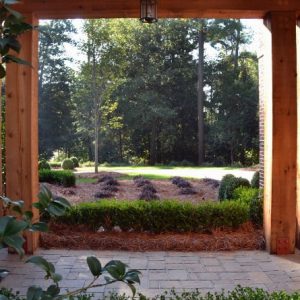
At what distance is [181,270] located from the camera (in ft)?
11.3

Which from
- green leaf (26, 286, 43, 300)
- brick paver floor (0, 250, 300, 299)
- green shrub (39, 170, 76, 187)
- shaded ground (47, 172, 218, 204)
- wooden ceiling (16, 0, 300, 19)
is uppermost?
wooden ceiling (16, 0, 300, 19)

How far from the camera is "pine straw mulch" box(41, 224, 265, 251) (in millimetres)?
4109

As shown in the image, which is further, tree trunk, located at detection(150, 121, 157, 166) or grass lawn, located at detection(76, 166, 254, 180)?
tree trunk, located at detection(150, 121, 157, 166)

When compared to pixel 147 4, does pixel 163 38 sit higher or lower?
higher

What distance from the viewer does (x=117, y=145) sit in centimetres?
2159

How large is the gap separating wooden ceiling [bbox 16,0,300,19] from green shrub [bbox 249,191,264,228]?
7.01ft

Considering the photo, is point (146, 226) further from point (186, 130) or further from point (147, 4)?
point (186, 130)

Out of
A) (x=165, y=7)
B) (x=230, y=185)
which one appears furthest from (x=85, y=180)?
(x=165, y=7)

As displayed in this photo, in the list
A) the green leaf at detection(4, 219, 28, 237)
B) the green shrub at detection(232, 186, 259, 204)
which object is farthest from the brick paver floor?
the green leaf at detection(4, 219, 28, 237)

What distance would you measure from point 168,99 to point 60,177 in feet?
43.7

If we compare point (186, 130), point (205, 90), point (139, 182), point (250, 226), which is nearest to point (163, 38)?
point (205, 90)

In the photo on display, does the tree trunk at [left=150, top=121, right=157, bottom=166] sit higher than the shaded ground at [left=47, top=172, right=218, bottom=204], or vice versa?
the tree trunk at [left=150, top=121, right=157, bottom=166]

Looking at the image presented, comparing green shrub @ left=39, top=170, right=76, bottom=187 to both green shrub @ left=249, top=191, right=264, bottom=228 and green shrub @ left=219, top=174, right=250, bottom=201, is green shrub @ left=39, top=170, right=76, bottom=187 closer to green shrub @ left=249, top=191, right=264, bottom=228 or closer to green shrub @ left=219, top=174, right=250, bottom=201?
green shrub @ left=219, top=174, right=250, bottom=201

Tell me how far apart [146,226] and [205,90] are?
18857 millimetres
